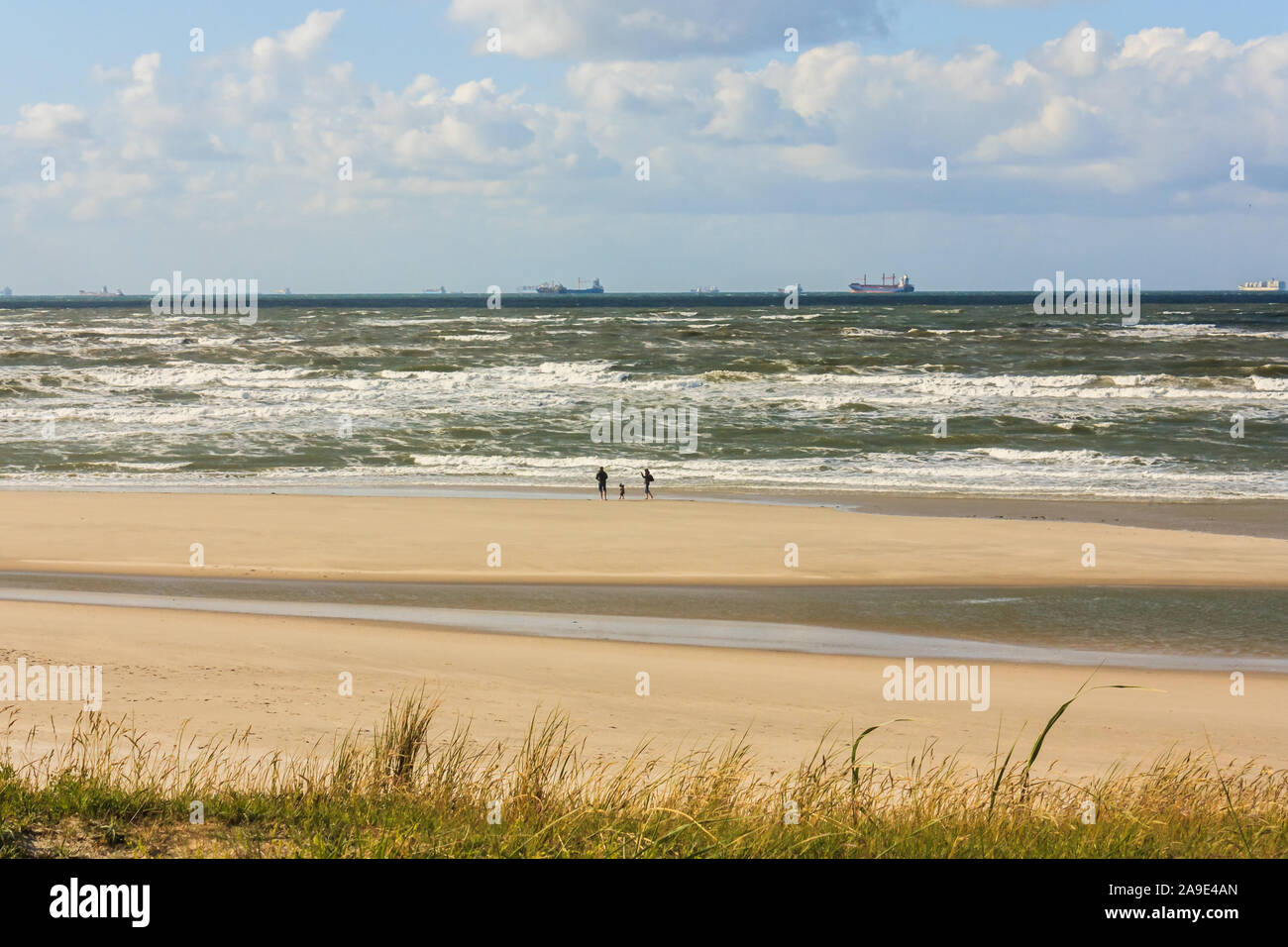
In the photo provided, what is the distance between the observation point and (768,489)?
24.6 meters

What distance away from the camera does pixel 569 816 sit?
476 centimetres

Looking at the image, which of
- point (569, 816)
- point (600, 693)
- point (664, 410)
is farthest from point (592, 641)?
point (664, 410)

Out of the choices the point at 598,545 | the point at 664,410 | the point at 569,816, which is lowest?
the point at 598,545

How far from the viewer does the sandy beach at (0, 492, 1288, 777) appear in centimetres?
911

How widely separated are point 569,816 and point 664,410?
1380 inches

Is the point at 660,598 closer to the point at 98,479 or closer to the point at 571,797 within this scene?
the point at 571,797

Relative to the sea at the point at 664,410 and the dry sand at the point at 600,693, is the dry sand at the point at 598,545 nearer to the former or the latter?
the dry sand at the point at 600,693

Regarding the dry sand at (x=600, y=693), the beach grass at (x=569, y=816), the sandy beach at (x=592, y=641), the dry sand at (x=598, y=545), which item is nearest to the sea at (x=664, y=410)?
the dry sand at (x=598, y=545)

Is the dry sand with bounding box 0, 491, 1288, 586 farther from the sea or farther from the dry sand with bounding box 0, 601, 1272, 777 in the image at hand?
the sea

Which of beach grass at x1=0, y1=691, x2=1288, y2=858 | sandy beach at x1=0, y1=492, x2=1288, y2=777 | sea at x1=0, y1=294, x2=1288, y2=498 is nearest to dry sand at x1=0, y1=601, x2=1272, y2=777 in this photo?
sandy beach at x1=0, y1=492, x2=1288, y2=777

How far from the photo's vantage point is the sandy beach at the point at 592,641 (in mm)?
9109

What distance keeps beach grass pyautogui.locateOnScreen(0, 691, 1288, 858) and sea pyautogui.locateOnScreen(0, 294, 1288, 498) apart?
18985 millimetres

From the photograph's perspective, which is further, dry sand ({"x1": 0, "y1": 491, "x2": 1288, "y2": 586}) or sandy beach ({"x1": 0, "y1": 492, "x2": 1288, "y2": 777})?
dry sand ({"x1": 0, "y1": 491, "x2": 1288, "y2": 586})

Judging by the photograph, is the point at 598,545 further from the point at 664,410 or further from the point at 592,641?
the point at 664,410
